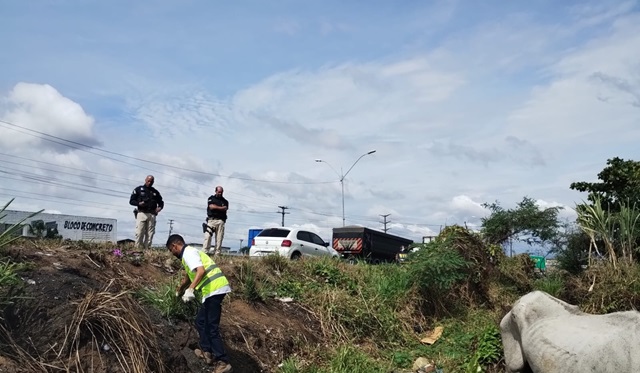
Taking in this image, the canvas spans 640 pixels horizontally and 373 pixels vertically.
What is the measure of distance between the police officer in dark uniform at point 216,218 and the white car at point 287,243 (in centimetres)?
601

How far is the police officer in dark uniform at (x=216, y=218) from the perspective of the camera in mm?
14844

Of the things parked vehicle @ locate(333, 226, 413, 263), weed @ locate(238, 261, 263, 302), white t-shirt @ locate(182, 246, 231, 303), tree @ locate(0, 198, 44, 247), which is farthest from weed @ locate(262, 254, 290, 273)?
parked vehicle @ locate(333, 226, 413, 263)

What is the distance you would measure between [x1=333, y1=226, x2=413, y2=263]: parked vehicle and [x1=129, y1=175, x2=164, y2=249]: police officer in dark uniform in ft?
65.7

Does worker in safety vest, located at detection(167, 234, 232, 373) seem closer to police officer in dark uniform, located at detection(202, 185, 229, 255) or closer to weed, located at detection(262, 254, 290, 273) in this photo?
weed, located at detection(262, 254, 290, 273)

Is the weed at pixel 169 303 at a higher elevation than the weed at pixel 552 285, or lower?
lower

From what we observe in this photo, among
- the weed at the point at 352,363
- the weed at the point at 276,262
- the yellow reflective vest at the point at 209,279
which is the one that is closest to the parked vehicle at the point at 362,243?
the weed at the point at 276,262

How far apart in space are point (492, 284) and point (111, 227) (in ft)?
106

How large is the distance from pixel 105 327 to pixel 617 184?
41.4ft

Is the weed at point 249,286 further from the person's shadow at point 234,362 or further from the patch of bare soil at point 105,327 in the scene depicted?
the person's shadow at point 234,362

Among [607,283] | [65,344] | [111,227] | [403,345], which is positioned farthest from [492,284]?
[111,227]

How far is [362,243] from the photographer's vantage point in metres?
34.5

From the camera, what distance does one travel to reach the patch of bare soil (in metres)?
6.70

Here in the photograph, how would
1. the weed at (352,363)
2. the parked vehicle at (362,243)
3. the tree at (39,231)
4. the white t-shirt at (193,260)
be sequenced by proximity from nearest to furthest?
the white t-shirt at (193,260) → the weed at (352,363) → the tree at (39,231) → the parked vehicle at (362,243)

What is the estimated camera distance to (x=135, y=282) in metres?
9.56
